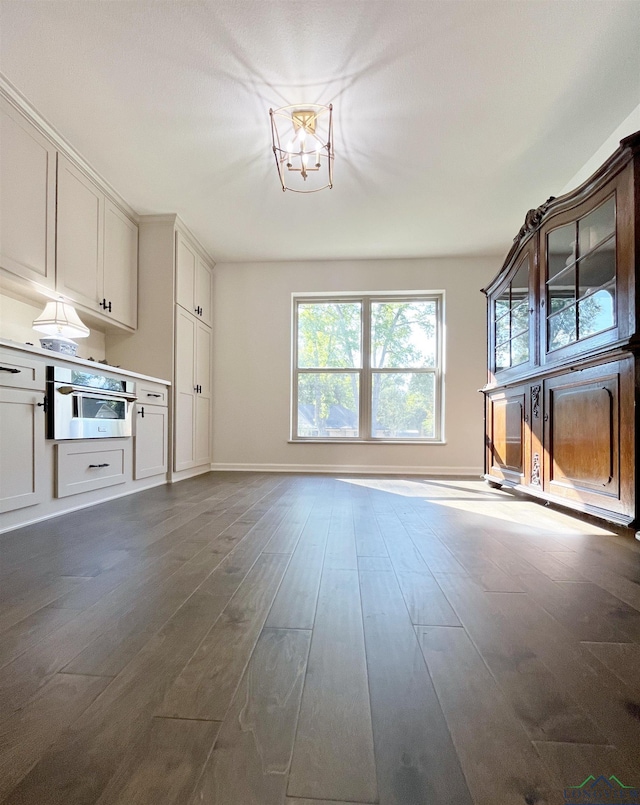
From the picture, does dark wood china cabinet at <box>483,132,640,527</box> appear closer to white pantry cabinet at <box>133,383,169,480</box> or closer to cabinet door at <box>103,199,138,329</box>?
white pantry cabinet at <box>133,383,169,480</box>

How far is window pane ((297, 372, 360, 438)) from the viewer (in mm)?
4828

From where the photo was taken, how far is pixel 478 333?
4.62 metres

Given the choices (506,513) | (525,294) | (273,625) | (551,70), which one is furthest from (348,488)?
(551,70)

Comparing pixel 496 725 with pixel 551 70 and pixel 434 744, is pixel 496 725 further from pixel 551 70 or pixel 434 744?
pixel 551 70

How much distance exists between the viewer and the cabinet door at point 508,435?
2.88m

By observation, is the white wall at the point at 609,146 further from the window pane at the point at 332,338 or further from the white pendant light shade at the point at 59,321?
the white pendant light shade at the point at 59,321

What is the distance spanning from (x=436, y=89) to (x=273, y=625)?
2.79 m

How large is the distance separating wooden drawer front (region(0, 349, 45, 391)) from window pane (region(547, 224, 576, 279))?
10.3 ft

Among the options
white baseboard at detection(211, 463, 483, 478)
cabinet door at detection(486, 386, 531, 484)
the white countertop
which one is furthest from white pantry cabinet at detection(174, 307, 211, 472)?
cabinet door at detection(486, 386, 531, 484)

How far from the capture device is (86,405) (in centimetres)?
252

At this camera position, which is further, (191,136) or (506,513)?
(191,136)

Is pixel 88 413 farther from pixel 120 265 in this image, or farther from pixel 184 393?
pixel 120 265

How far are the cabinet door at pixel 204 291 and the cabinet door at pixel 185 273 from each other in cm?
9

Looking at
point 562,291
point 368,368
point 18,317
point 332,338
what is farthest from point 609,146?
point 18,317
